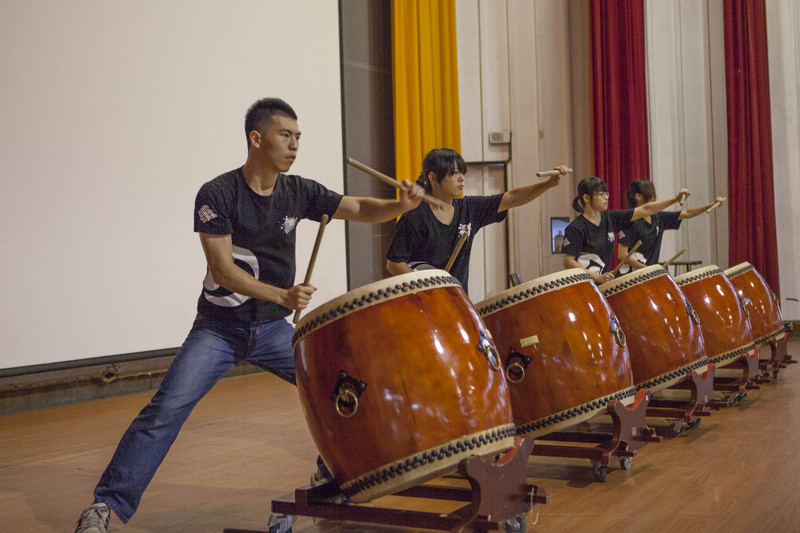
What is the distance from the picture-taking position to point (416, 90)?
6.22 metres

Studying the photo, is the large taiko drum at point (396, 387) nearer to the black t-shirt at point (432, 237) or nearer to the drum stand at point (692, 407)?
the black t-shirt at point (432, 237)

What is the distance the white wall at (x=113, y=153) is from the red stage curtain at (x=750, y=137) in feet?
11.5

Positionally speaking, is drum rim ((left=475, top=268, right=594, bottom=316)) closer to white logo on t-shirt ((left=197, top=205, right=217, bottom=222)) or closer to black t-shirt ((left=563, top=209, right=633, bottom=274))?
white logo on t-shirt ((left=197, top=205, right=217, bottom=222))

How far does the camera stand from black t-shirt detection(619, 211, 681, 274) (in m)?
4.64

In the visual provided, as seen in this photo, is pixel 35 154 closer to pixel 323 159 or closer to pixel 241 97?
pixel 241 97

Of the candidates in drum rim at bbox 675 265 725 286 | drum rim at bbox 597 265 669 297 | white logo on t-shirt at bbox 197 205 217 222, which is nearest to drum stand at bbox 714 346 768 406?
drum rim at bbox 675 265 725 286

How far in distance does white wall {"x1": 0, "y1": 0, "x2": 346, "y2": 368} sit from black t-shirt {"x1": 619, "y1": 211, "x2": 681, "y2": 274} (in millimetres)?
2049

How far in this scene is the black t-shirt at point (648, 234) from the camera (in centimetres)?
464

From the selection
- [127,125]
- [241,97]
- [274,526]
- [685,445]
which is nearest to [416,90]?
[241,97]

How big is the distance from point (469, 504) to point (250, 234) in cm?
87

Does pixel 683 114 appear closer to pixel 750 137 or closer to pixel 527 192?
pixel 750 137

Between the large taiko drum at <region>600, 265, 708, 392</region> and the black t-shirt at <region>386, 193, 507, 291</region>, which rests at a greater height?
the black t-shirt at <region>386, 193, 507, 291</region>

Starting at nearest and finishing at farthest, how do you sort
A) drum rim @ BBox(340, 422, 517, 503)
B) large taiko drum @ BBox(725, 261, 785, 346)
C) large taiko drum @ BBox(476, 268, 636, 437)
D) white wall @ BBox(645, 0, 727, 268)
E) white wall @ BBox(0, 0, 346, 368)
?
drum rim @ BBox(340, 422, 517, 503), large taiko drum @ BBox(476, 268, 636, 437), white wall @ BBox(0, 0, 346, 368), large taiko drum @ BBox(725, 261, 785, 346), white wall @ BBox(645, 0, 727, 268)

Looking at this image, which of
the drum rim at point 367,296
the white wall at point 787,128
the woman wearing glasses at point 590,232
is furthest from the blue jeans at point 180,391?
the white wall at point 787,128
